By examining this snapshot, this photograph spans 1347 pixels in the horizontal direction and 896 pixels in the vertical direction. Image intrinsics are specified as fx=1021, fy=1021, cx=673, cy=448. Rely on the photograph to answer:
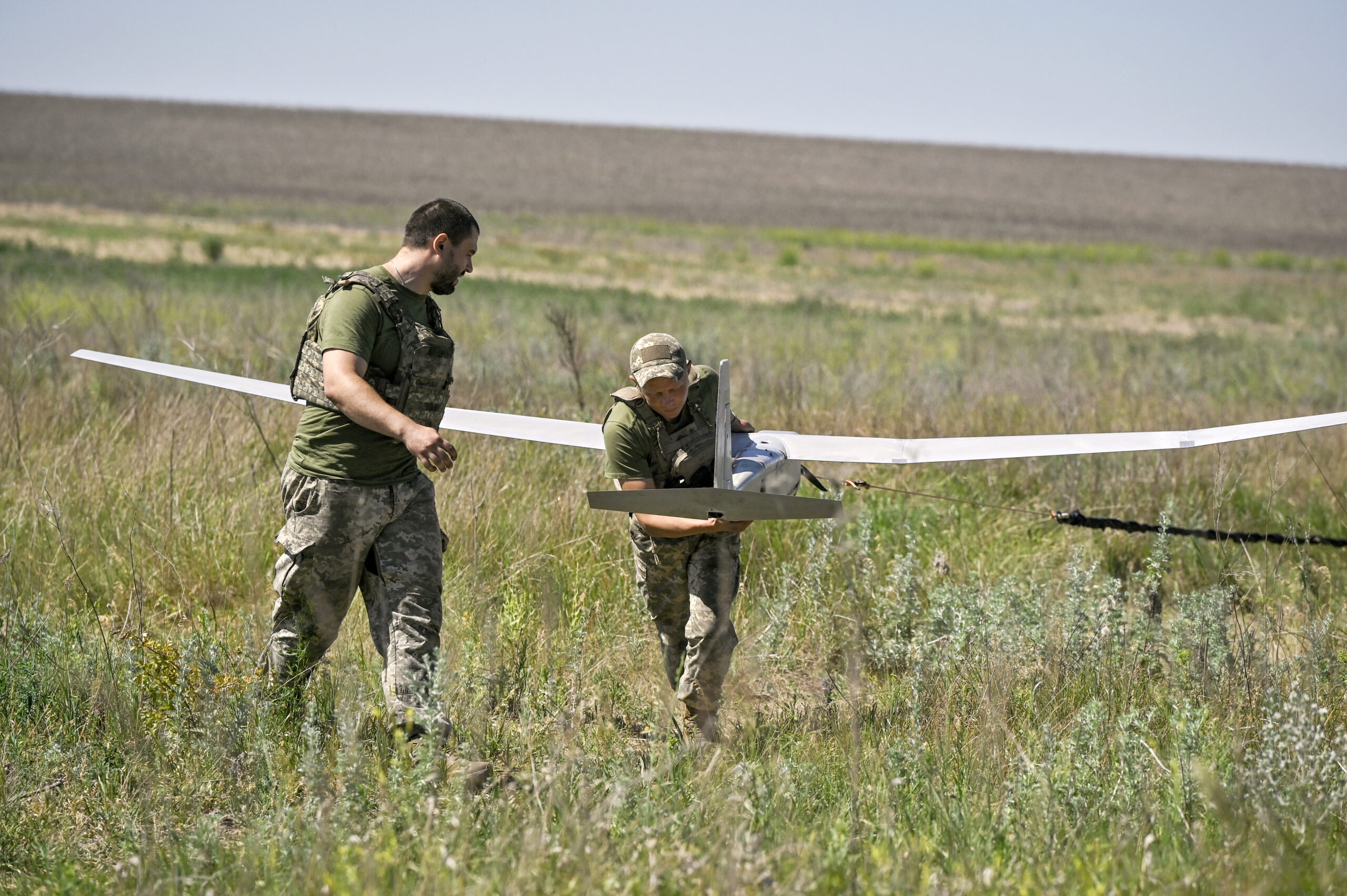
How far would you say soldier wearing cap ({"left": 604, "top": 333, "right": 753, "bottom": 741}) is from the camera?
3467 mm

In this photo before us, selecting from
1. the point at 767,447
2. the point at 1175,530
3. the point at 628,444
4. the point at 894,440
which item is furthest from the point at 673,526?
the point at 1175,530

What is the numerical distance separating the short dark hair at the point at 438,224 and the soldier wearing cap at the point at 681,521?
2.38ft

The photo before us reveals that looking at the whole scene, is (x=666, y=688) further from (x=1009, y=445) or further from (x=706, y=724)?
(x=1009, y=445)

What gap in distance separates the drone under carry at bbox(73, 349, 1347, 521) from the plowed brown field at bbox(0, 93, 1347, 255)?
5295cm

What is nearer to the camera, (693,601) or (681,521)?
(681,521)

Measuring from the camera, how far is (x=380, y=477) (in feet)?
11.4

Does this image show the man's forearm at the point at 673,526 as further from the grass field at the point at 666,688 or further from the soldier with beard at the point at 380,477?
the soldier with beard at the point at 380,477

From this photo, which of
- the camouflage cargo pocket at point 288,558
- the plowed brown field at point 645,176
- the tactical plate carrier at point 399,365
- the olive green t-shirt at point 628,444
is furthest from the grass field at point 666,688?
the plowed brown field at point 645,176

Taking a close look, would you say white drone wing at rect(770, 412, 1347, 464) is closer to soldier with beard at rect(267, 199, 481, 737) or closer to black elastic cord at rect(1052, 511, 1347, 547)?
black elastic cord at rect(1052, 511, 1347, 547)

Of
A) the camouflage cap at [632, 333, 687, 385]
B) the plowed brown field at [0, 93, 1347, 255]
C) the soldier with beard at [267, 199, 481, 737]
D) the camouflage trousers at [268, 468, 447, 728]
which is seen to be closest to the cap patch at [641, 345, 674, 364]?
the camouflage cap at [632, 333, 687, 385]

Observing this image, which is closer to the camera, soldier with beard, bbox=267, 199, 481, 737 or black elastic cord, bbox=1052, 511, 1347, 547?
soldier with beard, bbox=267, 199, 481, 737

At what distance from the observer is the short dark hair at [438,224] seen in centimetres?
348

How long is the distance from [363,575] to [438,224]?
129 centimetres

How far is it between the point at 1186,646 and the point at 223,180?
79.9 metres
